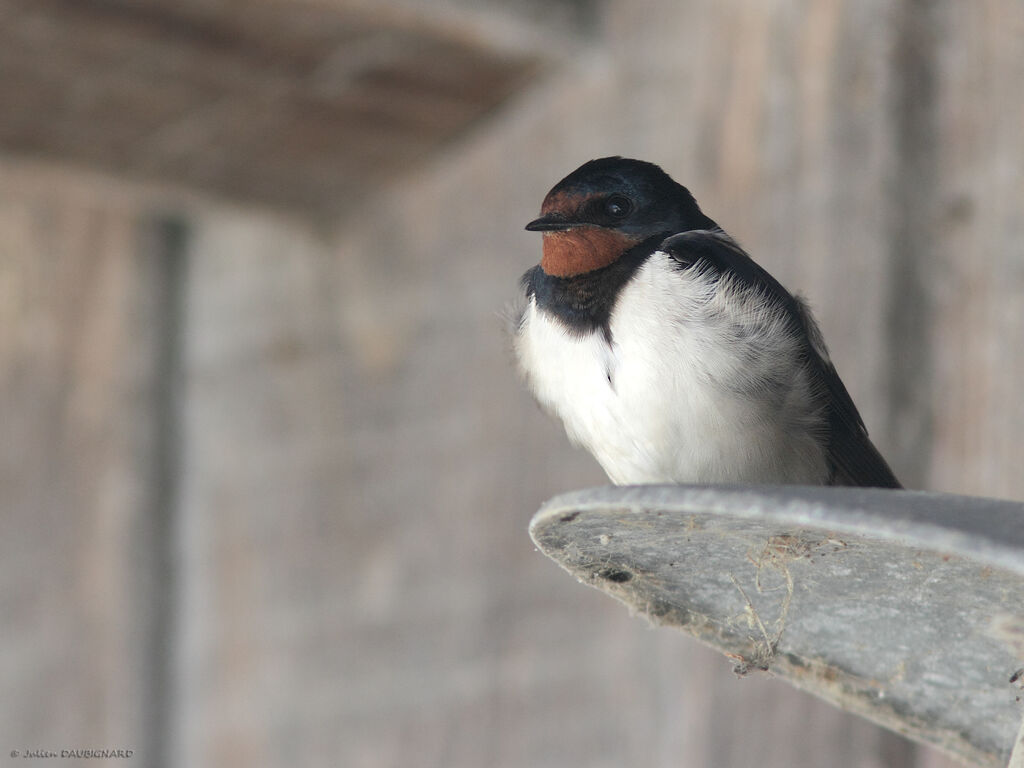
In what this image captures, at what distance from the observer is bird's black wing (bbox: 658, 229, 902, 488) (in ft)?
3.99

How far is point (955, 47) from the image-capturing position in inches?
51.4

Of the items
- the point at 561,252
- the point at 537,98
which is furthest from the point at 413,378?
the point at 561,252

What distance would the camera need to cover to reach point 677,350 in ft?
3.93

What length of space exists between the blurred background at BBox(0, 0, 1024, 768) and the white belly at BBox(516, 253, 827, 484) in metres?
0.09

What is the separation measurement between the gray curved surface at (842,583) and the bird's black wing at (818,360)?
0.34m

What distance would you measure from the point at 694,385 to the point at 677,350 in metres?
0.03

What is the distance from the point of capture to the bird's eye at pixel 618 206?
4.12ft

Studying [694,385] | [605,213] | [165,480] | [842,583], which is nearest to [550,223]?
[605,213]

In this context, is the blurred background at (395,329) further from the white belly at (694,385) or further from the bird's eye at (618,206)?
the bird's eye at (618,206)

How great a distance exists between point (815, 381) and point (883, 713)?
40cm

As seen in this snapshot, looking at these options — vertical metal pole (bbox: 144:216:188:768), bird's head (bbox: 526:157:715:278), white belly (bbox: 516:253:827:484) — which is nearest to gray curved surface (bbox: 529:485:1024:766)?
white belly (bbox: 516:253:827:484)

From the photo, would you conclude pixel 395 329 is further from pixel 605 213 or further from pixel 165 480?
pixel 605 213

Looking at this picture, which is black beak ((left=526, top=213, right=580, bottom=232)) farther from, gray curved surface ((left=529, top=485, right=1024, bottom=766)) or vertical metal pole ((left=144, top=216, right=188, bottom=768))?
vertical metal pole ((left=144, top=216, right=188, bottom=768))

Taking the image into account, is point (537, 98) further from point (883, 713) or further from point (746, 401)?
point (883, 713)
